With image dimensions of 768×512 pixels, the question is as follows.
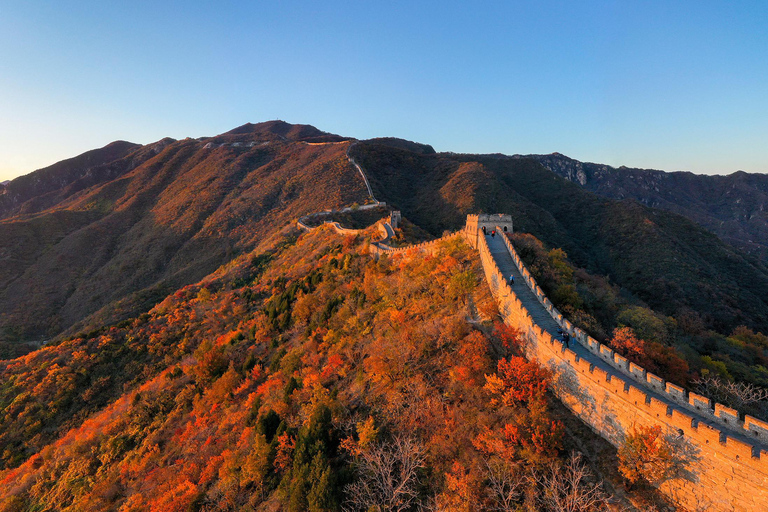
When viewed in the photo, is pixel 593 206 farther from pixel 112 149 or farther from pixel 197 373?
pixel 112 149

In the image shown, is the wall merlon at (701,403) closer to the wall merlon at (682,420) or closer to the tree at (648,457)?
the wall merlon at (682,420)

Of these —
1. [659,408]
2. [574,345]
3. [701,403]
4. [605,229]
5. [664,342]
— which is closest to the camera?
[659,408]

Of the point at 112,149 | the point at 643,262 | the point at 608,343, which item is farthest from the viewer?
the point at 112,149

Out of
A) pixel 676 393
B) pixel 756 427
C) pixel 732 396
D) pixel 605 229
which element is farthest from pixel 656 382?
pixel 605 229

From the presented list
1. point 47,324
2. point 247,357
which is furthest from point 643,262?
point 47,324

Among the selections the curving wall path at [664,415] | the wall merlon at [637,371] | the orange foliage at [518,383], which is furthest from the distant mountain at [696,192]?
the orange foliage at [518,383]

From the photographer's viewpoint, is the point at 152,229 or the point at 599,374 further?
the point at 152,229

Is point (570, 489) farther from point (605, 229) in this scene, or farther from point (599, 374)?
point (605, 229)

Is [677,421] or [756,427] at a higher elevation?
[756,427]
